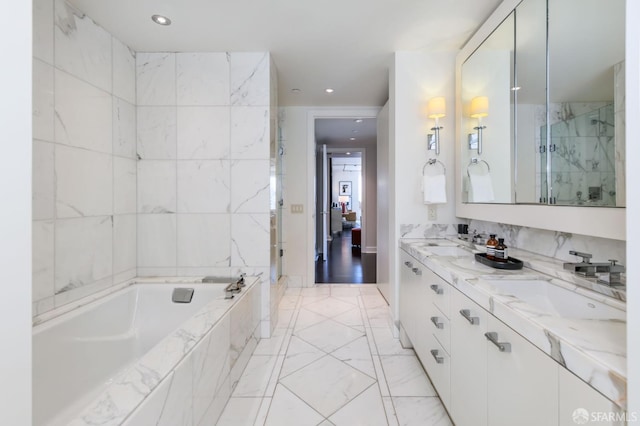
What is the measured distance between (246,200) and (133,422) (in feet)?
5.54

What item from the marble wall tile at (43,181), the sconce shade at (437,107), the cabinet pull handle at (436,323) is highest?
the sconce shade at (437,107)

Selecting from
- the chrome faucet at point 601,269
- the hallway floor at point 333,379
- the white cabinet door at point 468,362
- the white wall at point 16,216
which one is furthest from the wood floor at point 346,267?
the white wall at point 16,216

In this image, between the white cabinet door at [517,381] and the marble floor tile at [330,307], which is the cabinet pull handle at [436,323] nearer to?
the white cabinet door at [517,381]

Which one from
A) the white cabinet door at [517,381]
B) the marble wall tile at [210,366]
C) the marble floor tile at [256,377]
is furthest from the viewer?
the marble floor tile at [256,377]

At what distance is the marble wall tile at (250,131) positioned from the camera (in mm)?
2336

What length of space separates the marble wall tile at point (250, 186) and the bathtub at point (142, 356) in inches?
Result: 24.8

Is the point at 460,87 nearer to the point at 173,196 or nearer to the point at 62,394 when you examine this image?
the point at 173,196

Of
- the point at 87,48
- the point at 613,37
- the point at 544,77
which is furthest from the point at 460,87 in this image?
the point at 87,48

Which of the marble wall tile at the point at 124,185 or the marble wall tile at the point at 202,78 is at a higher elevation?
the marble wall tile at the point at 202,78

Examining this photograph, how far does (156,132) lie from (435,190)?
2.34 metres

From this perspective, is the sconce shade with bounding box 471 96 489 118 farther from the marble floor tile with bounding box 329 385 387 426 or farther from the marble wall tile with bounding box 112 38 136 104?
the marble wall tile with bounding box 112 38 136 104

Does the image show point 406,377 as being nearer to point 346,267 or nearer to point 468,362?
point 468,362

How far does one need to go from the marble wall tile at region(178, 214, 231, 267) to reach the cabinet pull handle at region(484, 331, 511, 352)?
6.40 feet

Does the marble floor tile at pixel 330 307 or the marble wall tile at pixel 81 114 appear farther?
the marble floor tile at pixel 330 307
